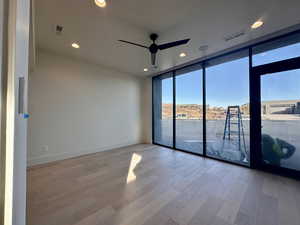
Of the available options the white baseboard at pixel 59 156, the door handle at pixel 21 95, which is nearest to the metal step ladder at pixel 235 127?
the white baseboard at pixel 59 156

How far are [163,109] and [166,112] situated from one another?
0.20 m

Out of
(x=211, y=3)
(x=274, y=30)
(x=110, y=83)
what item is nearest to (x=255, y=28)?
(x=274, y=30)

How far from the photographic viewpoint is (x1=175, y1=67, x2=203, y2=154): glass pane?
3961 mm

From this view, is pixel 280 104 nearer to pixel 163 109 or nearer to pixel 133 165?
pixel 163 109

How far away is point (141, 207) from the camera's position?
1.78 meters

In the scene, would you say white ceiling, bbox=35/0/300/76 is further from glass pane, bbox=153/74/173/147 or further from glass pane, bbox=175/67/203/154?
glass pane, bbox=153/74/173/147

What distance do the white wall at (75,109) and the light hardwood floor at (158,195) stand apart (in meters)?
0.66

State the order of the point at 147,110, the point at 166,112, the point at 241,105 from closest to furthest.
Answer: the point at 241,105 < the point at 166,112 < the point at 147,110

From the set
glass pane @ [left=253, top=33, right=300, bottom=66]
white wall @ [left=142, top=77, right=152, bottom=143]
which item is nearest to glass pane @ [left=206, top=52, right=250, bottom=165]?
glass pane @ [left=253, top=33, right=300, bottom=66]

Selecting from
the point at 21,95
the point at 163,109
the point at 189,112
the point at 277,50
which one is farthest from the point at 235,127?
the point at 21,95

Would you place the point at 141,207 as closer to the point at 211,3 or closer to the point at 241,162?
the point at 241,162

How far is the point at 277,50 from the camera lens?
2.70 meters

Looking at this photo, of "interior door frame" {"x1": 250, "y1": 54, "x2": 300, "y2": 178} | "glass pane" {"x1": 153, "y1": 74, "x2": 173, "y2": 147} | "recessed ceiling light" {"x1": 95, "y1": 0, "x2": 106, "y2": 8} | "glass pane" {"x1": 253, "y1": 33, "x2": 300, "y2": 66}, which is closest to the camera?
"recessed ceiling light" {"x1": 95, "y1": 0, "x2": 106, "y2": 8}

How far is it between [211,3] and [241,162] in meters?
A: 3.30
